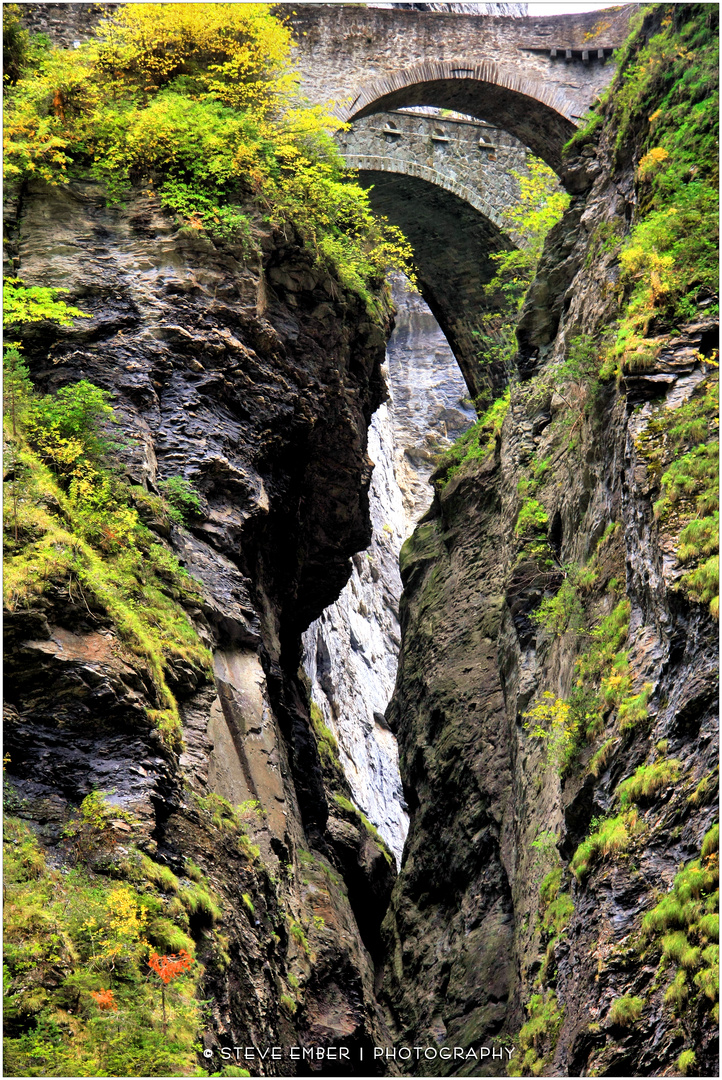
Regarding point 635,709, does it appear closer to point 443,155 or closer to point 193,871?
point 193,871

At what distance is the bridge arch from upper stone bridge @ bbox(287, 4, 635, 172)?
0.8 inches

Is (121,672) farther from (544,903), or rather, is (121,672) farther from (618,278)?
(618,278)

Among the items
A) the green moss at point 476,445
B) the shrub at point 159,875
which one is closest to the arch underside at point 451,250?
the green moss at point 476,445

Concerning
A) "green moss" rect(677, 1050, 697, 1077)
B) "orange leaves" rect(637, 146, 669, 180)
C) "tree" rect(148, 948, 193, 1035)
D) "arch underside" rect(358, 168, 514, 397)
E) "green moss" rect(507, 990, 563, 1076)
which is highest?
"arch underside" rect(358, 168, 514, 397)

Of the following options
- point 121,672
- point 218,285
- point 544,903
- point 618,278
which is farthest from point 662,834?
point 218,285

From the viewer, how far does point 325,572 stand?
18.3 metres

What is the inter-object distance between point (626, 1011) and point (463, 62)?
63.7 feet

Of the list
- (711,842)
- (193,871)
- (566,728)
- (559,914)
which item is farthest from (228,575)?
(711,842)

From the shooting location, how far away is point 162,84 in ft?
48.5

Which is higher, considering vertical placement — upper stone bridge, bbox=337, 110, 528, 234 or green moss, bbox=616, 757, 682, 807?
upper stone bridge, bbox=337, 110, 528, 234

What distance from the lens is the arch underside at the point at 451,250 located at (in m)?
23.7

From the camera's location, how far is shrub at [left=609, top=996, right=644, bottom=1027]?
276 inches

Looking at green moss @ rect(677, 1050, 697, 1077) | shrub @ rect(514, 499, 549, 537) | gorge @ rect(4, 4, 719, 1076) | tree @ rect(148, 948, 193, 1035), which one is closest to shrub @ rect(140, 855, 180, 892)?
gorge @ rect(4, 4, 719, 1076)

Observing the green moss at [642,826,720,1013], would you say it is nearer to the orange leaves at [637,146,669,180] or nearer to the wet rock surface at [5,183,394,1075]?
the wet rock surface at [5,183,394,1075]
